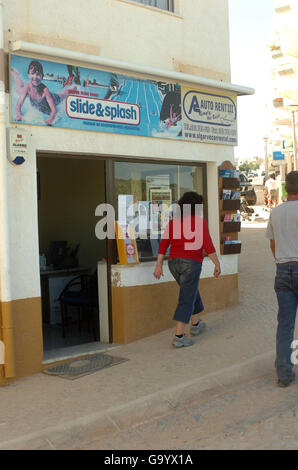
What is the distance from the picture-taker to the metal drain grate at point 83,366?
20.0ft

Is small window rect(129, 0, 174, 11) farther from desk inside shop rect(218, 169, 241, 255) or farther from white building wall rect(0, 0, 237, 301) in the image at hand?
desk inside shop rect(218, 169, 241, 255)

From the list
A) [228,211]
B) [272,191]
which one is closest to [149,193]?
[228,211]

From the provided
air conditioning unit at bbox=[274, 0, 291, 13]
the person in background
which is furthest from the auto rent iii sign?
the person in background

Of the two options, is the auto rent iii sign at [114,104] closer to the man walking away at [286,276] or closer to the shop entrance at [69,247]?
the shop entrance at [69,247]

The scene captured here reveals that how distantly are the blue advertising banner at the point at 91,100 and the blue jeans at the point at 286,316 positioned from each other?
2750 mm

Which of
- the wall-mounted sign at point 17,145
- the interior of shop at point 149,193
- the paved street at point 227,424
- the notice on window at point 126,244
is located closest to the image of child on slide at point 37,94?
the wall-mounted sign at point 17,145

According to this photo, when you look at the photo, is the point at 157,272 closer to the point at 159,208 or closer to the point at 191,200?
the point at 191,200

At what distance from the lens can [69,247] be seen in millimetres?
9484

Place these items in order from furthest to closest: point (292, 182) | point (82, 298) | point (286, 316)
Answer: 1. point (82, 298)
2. point (292, 182)
3. point (286, 316)

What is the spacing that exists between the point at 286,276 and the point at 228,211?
10.2ft

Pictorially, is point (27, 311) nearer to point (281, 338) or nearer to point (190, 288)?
point (190, 288)

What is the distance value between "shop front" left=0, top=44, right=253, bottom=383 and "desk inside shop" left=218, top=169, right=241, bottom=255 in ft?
0.35
